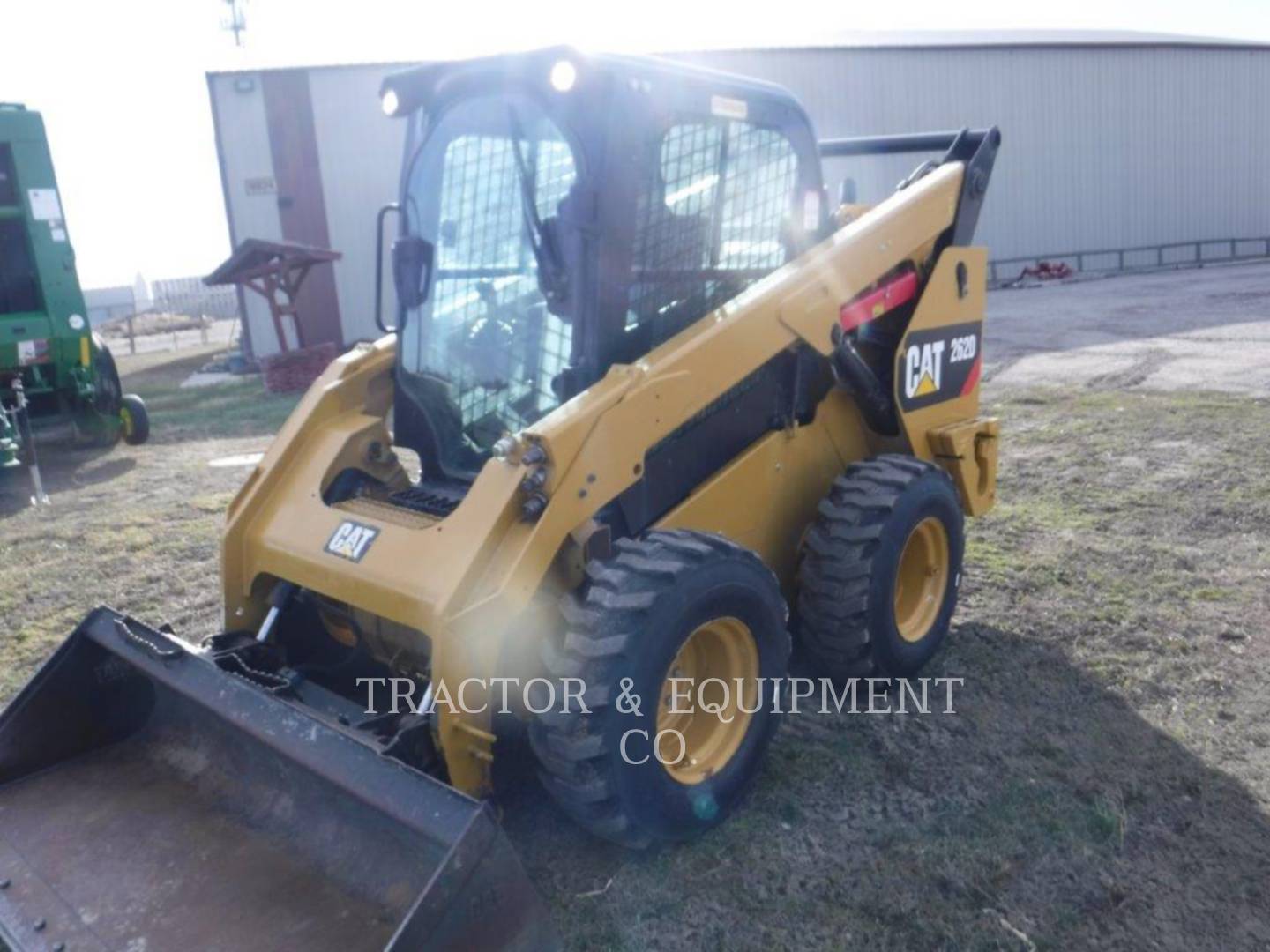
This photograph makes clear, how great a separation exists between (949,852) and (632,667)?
3.61 ft

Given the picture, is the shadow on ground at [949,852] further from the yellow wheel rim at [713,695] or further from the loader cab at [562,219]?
the loader cab at [562,219]

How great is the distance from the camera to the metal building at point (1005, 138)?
19.7 m

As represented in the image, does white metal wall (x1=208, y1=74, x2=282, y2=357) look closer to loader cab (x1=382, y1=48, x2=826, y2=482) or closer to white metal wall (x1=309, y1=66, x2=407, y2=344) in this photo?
white metal wall (x1=309, y1=66, x2=407, y2=344)

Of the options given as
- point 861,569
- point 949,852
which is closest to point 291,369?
point 861,569

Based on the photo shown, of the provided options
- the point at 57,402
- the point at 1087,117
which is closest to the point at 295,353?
the point at 57,402

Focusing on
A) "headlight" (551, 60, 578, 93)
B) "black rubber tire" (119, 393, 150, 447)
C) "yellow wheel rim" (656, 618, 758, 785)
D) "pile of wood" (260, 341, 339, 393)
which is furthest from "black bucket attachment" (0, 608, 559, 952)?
"pile of wood" (260, 341, 339, 393)

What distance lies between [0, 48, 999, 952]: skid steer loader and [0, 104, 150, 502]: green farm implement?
689 centimetres

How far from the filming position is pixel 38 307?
985cm

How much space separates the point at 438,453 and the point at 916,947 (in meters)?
2.19

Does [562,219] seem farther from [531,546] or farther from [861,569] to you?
[861,569]

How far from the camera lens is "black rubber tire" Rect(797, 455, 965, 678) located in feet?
12.3

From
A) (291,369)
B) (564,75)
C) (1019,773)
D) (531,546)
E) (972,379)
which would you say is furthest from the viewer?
(291,369)

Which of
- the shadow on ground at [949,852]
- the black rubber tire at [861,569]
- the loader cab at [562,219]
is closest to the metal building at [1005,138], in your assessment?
the loader cab at [562,219]

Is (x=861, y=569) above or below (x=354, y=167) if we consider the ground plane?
below
